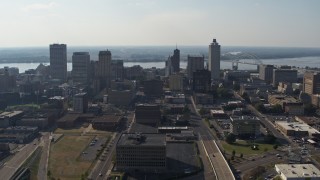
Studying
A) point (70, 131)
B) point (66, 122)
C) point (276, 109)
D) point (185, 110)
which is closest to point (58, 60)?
point (185, 110)

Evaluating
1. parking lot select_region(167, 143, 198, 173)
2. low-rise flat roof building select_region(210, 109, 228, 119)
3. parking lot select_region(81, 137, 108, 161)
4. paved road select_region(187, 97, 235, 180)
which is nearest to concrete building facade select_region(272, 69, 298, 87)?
low-rise flat roof building select_region(210, 109, 228, 119)

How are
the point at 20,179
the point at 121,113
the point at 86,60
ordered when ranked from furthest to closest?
1. the point at 86,60
2. the point at 121,113
3. the point at 20,179

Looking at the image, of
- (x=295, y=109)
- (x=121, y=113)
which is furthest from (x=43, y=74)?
(x=295, y=109)

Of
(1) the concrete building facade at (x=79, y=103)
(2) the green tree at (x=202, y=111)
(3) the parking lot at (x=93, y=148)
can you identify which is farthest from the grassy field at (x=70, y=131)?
(2) the green tree at (x=202, y=111)

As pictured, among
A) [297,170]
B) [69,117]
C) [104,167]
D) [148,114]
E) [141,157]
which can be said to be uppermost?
[148,114]

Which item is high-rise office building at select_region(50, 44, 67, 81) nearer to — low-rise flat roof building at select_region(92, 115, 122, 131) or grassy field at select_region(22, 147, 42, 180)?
low-rise flat roof building at select_region(92, 115, 122, 131)

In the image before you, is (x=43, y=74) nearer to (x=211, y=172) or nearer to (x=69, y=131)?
(x=69, y=131)

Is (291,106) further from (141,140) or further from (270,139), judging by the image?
(141,140)
